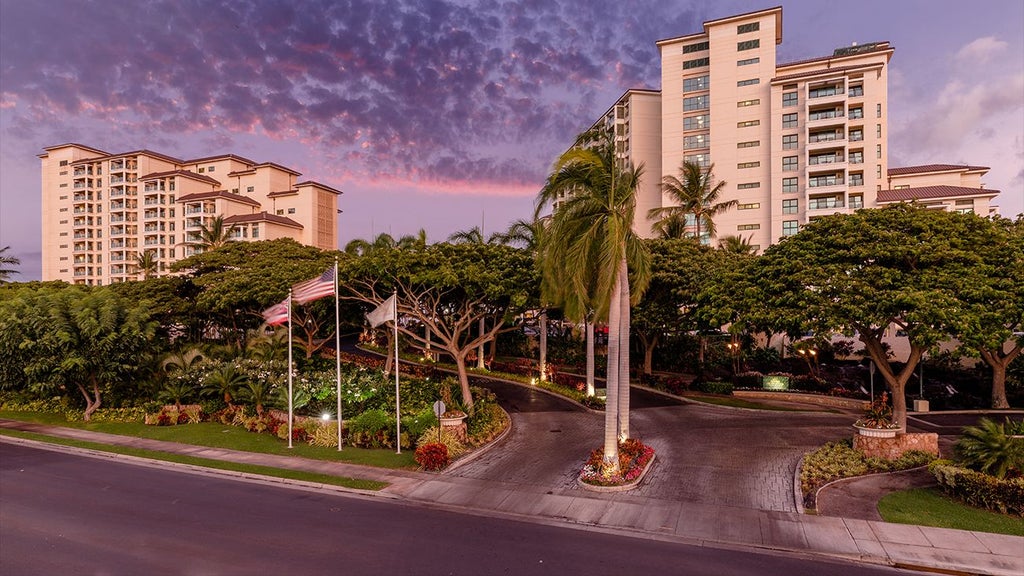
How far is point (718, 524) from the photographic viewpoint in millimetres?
13039

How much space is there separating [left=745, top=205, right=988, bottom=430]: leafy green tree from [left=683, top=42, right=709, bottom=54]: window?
5392 cm

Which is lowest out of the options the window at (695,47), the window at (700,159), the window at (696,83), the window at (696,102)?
the window at (700,159)

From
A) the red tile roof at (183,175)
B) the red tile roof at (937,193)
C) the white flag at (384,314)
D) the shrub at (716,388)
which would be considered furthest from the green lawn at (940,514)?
the red tile roof at (183,175)

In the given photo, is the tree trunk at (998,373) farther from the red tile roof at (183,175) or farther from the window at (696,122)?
the red tile roof at (183,175)

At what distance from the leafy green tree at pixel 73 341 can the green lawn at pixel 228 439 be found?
8.43 ft

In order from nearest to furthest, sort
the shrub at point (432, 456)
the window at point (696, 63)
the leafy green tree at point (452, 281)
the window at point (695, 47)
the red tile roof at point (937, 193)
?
1. the shrub at point (432, 456)
2. the leafy green tree at point (452, 281)
3. the red tile roof at point (937, 193)
4. the window at point (695, 47)
5. the window at point (696, 63)

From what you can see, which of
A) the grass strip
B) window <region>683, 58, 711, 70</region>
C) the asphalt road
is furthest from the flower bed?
window <region>683, 58, 711, 70</region>

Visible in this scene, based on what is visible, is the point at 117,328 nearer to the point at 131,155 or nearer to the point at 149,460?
the point at 149,460

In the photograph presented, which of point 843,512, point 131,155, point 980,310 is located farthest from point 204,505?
point 131,155

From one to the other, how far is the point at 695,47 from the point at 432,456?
66.2 meters

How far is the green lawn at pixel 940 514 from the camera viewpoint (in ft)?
41.4

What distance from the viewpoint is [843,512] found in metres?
13.8

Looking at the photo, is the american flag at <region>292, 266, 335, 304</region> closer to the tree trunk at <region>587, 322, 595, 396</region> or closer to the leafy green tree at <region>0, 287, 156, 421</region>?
the leafy green tree at <region>0, 287, 156, 421</region>

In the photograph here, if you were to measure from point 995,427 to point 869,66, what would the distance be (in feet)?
185
